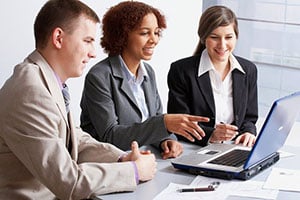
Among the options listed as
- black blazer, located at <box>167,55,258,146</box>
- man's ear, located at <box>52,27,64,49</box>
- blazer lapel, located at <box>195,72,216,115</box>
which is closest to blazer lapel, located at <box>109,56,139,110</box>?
black blazer, located at <box>167,55,258,146</box>

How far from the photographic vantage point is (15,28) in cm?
288

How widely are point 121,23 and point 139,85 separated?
310 millimetres

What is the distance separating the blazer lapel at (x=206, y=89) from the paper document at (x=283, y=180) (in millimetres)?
632

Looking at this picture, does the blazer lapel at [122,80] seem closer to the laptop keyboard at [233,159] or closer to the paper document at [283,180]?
the laptop keyboard at [233,159]

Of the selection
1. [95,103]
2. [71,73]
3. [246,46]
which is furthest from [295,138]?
[71,73]

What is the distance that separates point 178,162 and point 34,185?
516 millimetres

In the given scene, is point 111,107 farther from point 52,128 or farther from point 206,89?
point 52,128

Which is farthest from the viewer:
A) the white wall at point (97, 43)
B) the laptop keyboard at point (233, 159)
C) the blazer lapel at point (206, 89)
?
the white wall at point (97, 43)

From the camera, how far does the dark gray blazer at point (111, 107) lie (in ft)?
7.36

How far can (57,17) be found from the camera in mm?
1740

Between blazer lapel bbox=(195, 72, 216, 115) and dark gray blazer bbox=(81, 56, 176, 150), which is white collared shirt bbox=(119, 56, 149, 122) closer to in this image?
dark gray blazer bbox=(81, 56, 176, 150)

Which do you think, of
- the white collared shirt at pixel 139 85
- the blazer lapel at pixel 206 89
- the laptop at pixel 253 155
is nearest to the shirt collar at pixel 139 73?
the white collared shirt at pixel 139 85

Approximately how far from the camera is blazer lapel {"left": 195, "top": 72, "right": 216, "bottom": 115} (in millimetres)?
2531

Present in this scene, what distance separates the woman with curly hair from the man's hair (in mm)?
566
